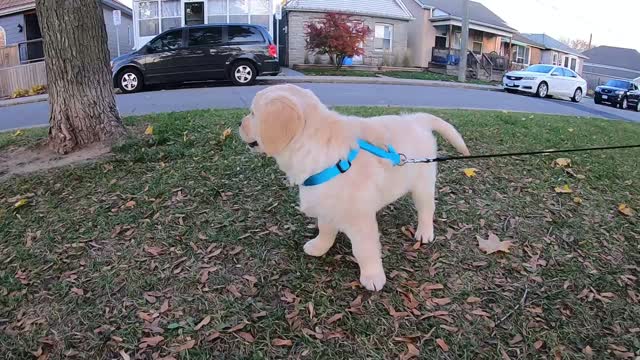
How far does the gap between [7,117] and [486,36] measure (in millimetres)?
34068

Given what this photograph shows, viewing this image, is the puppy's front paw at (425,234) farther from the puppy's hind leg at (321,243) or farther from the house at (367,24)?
the house at (367,24)

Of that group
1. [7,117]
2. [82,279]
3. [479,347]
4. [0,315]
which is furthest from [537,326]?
[7,117]

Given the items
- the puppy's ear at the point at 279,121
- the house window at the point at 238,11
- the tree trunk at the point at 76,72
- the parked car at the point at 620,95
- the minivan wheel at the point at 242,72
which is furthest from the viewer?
the parked car at the point at 620,95

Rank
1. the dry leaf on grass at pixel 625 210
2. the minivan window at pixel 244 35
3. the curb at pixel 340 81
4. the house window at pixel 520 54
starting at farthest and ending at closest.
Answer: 1. the house window at pixel 520 54
2. the curb at pixel 340 81
3. the minivan window at pixel 244 35
4. the dry leaf on grass at pixel 625 210

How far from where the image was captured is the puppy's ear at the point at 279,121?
8.34ft

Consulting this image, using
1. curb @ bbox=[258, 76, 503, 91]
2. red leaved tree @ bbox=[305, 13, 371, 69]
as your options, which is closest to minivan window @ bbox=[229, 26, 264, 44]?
curb @ bbox=[258, 76, 503, 91]

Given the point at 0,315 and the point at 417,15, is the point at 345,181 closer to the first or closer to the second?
the point at 0,315

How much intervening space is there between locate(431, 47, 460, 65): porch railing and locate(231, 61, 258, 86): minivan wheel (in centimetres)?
1893

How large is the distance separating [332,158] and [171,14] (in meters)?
25.7

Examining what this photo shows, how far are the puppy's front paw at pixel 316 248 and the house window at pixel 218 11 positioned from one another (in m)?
23.6

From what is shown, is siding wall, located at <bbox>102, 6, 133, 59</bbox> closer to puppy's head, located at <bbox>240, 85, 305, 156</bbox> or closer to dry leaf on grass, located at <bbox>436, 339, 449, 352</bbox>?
puppy's head, located at <bbox>240, 85, 305, 156</bbox>

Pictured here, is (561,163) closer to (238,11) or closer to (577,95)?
(577,95)

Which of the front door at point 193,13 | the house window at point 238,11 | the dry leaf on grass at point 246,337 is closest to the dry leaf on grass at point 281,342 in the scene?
the dry leaf on grass at point 246,337

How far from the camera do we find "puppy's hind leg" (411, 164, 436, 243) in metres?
3.27
